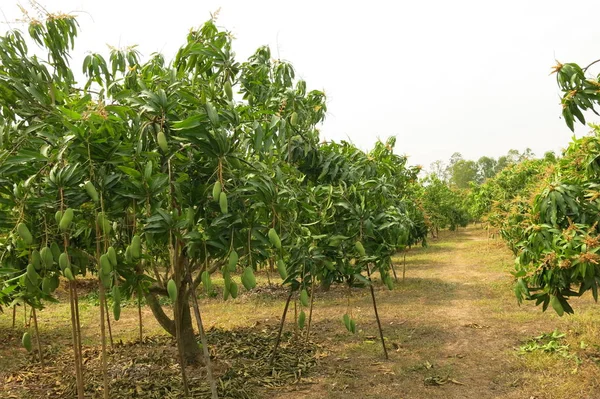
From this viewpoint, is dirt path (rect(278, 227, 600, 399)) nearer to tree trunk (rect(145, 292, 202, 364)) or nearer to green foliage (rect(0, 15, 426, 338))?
tree trunk (rect(145, 292, 202, 364))

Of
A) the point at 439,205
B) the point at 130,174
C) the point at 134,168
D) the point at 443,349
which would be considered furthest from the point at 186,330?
the point at 439,205

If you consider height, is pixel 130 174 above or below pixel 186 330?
above

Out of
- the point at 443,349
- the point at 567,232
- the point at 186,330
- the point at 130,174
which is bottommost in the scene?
the point at 443,349

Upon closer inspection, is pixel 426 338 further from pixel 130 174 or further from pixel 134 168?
pixel 130 174

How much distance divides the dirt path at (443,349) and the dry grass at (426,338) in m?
0.01

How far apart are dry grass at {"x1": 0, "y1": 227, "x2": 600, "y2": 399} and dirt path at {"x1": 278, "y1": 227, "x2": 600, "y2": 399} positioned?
11 millimetres

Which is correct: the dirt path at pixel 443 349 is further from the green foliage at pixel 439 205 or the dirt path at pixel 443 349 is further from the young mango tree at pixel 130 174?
the green foliage at pixel 439 205

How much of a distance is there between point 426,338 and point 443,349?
52cm

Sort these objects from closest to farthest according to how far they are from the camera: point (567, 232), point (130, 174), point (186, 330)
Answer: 1. point (130, 174)
2. point (567, 232)
3. point (186, 330)

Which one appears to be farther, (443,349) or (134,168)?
(443,349)

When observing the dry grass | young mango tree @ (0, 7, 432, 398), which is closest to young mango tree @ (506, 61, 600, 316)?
the dry grass


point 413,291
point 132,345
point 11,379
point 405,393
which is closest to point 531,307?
point 413,291

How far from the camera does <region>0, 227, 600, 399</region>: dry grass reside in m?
4.43

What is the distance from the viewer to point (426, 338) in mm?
6168
